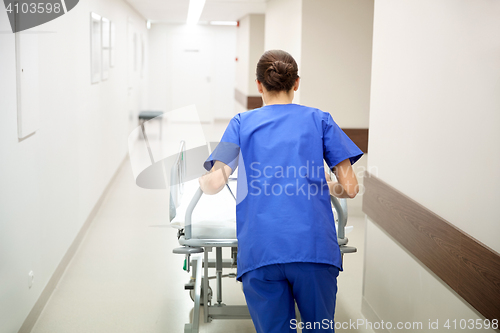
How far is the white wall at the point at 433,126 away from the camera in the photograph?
67.4 inches

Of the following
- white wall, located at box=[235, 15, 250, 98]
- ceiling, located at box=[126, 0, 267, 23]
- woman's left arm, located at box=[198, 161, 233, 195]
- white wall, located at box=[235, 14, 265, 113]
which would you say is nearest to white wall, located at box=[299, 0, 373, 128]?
ceiling, located at box=[126, 0, 267, 23]

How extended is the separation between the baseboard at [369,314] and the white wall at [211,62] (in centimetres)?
1034

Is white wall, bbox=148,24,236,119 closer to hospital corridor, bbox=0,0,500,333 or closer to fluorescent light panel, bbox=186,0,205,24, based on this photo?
fluorescent light panel, bbox=186,0,205,24

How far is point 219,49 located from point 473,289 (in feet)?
40.0

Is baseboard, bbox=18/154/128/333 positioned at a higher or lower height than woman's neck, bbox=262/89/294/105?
lower

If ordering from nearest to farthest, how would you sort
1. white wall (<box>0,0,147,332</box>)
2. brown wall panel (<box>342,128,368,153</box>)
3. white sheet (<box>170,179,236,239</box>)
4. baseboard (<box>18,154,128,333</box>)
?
white sheet (<box>170,179,236,239</box>), white wall (<box>0,0,147,332</box>), baseboard (<box>18,154,128,333</box>), brown wall panel (<box>342,128,368,153</box>)

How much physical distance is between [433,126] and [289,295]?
3.23 ft

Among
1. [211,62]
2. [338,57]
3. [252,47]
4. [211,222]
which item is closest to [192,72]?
[211,62]

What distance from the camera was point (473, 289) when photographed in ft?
5.81

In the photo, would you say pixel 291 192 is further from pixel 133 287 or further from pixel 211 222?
pixel 133 287

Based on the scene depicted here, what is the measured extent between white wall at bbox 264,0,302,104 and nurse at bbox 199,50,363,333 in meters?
3.28

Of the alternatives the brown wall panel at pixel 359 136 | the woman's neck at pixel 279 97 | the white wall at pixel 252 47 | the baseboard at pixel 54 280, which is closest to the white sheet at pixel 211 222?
the woman's neck at pixel 279 97

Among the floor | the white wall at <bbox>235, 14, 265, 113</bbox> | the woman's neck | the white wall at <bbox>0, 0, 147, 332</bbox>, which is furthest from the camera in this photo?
the white wall at <bbox>235, 14, 265, 113</bbox>

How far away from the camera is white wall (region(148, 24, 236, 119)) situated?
13.0m
